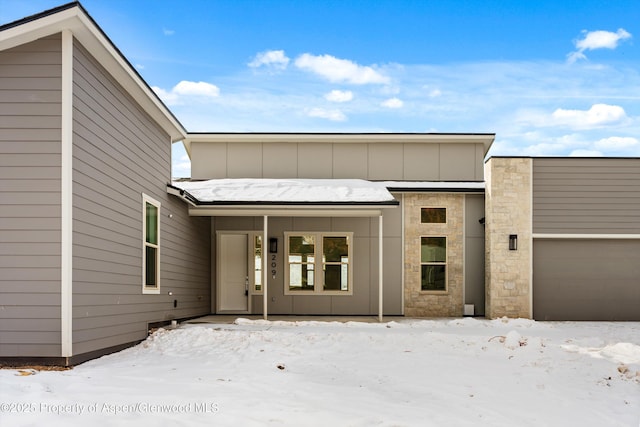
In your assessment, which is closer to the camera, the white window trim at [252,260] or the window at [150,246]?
the window at [150,246]

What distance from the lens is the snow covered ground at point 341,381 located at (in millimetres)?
5176

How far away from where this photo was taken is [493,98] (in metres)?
20.1

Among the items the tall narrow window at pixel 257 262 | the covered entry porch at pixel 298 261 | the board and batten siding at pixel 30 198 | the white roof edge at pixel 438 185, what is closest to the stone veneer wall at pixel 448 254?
the white roof edge at pixel 438 185

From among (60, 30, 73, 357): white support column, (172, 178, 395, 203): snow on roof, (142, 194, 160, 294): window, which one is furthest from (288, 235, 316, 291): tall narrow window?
(60, 30, 73, 357): white support column

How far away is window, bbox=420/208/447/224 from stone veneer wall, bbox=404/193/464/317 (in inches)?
3.3

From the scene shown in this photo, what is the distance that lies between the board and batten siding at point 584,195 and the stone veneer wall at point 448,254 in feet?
6.22

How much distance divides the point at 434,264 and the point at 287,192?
4204 millimetres

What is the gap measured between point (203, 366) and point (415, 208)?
8.31 metres

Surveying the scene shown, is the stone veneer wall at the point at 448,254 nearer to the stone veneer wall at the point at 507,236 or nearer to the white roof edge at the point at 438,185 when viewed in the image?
the white roof edge at the point at 438,185

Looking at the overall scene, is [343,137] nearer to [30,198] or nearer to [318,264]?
[318,264]

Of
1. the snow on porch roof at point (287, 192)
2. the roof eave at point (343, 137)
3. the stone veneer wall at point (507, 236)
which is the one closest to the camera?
the snow on porch roof at point (287, 192)

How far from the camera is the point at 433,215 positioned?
575 inches

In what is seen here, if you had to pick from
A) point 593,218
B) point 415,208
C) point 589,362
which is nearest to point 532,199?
point 593,218

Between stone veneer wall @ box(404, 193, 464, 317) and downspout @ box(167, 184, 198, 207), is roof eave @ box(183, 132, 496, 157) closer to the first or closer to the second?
stone veneer wall @ box(404, 193, 464, 317)
